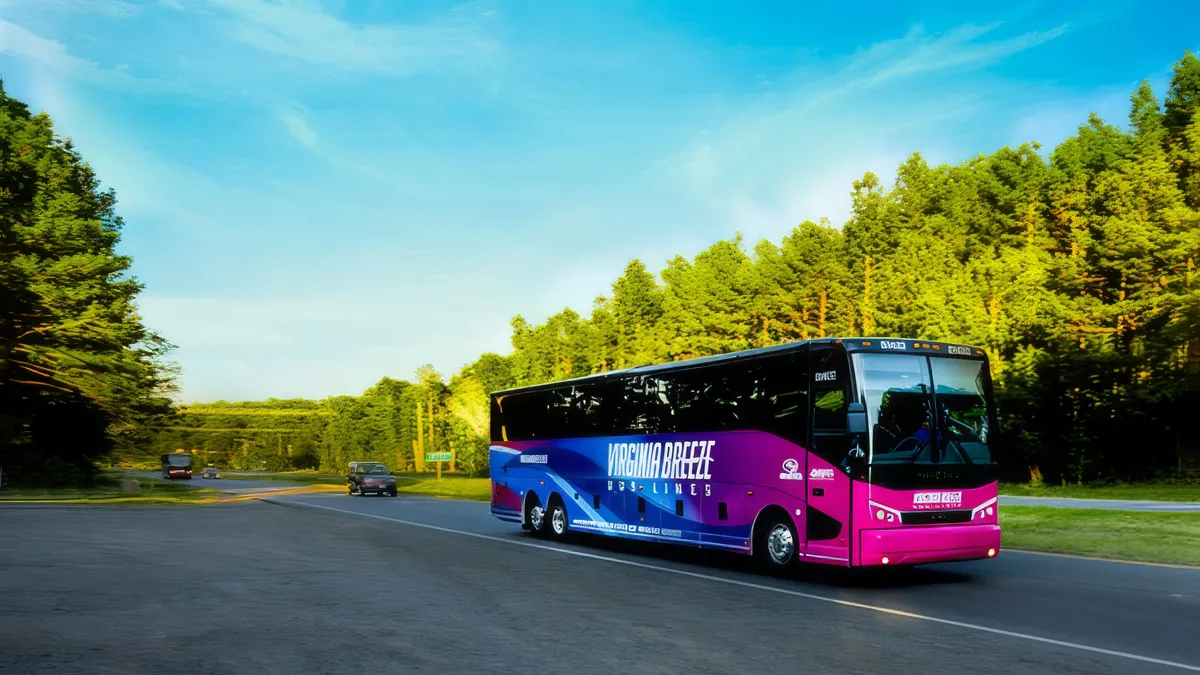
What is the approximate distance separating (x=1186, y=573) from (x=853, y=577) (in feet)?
15.5

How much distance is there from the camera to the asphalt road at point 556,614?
29.0ft

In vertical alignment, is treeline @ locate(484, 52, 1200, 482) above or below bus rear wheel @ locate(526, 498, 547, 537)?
above

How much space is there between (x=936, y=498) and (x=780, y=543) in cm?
241

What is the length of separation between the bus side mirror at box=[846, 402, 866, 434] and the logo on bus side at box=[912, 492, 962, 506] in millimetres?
1181

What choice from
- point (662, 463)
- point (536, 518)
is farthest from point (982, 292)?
point (662, 463)

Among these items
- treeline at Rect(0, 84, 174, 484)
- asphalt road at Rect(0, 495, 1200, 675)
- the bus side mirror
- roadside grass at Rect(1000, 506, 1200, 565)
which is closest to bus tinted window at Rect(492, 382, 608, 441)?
asphalt road at Rect(0, 495, 1200, 675)

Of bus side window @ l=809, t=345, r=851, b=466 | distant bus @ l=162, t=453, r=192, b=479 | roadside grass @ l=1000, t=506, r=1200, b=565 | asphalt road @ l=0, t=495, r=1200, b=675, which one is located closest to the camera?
asphalt road @ l=0, t=495, r=1200, b=675

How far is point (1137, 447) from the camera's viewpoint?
5028 centimetres

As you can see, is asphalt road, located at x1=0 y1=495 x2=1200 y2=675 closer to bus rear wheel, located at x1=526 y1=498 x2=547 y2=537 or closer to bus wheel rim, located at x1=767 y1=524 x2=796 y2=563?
bus wheel rim, located at x1=767 y1=524 x2=796 y2=563

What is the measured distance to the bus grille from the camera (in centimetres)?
1432

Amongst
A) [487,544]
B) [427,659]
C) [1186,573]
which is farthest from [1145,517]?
[427,659]

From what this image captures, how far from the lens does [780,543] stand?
51.9ft

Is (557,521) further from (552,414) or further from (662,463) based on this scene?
(662,463)

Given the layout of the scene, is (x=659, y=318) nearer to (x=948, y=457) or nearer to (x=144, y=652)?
(x=948, y=457)
